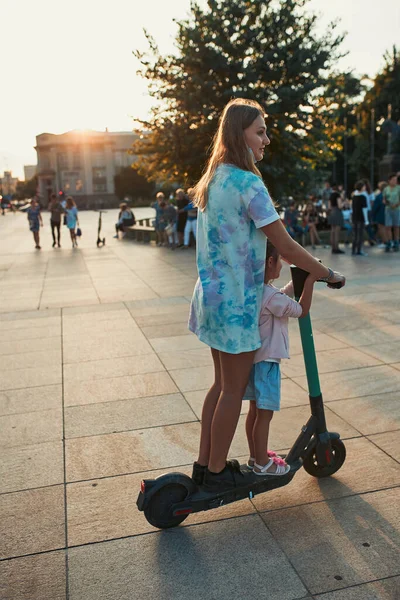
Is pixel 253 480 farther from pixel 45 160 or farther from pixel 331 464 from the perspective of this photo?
pixel 45 160

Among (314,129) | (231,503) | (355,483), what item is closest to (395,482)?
(355,483)

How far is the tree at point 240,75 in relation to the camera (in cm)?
1989

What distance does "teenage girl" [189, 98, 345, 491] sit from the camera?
284 centimetres

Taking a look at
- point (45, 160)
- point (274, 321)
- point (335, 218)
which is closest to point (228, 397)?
point (274, 321)

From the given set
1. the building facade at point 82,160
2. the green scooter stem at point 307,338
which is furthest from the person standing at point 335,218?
the building facade at point 82,160

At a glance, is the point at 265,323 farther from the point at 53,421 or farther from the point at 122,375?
the point at 122,375

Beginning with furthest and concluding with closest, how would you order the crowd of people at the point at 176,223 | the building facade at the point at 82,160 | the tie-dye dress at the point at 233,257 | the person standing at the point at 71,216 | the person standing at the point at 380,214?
the building facade at the point at 82,160 → the person standing at the point at 71,216 → the crowd of people at the point at 176,223 → the person standing at the point at 380,214 → the tie-dye dress at the point at 233,257

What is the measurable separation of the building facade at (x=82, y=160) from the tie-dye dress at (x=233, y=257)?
4884 inches

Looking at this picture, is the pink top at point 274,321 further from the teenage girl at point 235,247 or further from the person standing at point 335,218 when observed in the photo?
the person standing at point 335,218

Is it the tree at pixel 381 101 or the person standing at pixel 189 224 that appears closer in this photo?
the person standing at pixel 189 224

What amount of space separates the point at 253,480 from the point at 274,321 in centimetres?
78

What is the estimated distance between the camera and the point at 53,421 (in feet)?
15.0

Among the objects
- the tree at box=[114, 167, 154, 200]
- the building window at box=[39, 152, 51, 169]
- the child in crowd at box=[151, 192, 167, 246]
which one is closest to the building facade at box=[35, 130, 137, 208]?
the building window at box=[39, 152, 51, 169]

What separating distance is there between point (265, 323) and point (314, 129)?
62.0 ft
